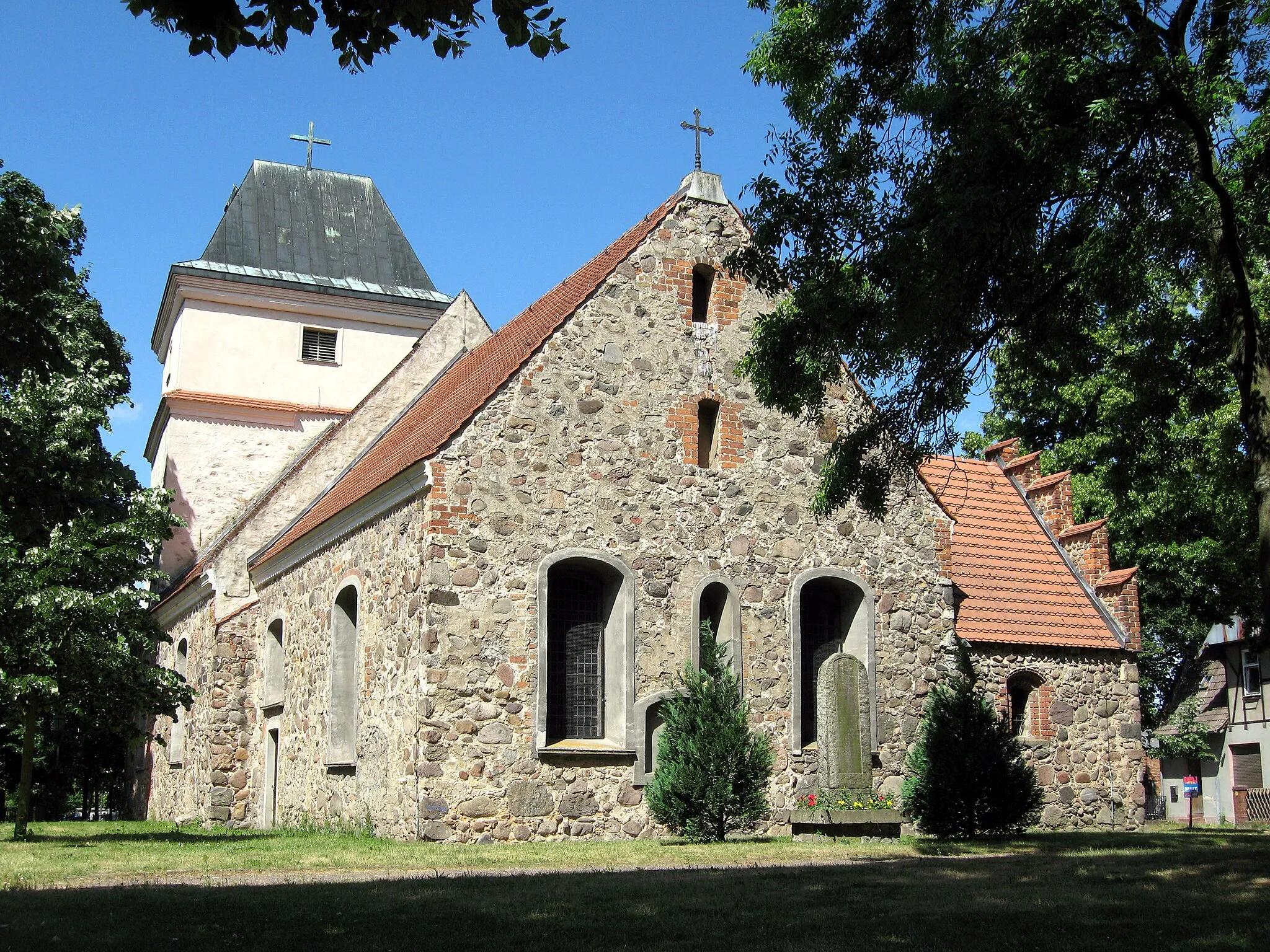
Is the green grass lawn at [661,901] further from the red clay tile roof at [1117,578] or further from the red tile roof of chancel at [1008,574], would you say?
the red clay tile roof at [1117,578]

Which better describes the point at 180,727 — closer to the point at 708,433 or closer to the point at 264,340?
the point at 264,340

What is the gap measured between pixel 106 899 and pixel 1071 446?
27404 millimetres

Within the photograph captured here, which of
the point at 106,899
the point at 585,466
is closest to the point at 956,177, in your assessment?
the point at 585,466

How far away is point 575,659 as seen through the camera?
641 inches

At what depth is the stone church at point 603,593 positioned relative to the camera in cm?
1534

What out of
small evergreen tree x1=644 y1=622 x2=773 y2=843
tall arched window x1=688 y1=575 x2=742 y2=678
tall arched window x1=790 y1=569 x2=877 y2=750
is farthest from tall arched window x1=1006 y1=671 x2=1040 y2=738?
small evergreen tree x1=644 y1=622 x2=773 y2=843

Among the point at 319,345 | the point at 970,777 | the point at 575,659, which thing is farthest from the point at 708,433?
the point at 319,345

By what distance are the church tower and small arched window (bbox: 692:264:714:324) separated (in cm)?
1084

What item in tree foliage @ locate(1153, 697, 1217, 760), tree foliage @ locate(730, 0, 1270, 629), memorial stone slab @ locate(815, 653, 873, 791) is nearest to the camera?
tree foliage @ locate(730, 0, 1270, 629)

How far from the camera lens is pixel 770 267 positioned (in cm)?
1257

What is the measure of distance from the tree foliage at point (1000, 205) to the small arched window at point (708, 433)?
3.89m

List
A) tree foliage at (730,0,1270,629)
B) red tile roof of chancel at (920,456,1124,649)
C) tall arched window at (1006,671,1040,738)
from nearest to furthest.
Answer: tree foliage at (730,0,1270,629) → tall arched window at (1006,671,1040,738) → red tile roof of chancel at (920,456,1124,649)

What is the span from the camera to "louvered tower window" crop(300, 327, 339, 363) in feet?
93.3

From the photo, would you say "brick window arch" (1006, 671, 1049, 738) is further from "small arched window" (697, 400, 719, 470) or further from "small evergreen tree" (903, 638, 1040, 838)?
"small arched window" (697, 400, 719, 470)
